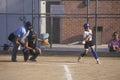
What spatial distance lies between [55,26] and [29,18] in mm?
5060

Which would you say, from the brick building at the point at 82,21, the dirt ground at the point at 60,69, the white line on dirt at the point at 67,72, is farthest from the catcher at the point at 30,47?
the brick building at the point at 82,21

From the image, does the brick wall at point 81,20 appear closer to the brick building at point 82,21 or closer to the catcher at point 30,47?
the brick building at point 82,21

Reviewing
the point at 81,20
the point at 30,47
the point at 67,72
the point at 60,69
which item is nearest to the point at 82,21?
the point at 81,20

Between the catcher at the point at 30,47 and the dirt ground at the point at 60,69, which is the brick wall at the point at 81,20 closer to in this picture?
the dirt ground at the point at 60,69

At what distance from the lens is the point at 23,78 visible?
43.2 ft

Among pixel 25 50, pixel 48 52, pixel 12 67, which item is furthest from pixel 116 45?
pixel 12 67

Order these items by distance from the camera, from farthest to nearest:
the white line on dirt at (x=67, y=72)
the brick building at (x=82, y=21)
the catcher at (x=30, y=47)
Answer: the brick building at (x=82, y=21) < the catcher at (x=30, y=47) < the white line on dirt at (x=67, y=72)

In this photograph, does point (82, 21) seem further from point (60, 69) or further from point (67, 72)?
point (67, 72)

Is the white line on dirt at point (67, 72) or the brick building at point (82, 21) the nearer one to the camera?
the white line on dirt at point (67, 72)

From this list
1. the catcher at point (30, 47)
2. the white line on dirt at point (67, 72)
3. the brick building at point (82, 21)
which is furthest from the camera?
the brick building at point (82, 21)

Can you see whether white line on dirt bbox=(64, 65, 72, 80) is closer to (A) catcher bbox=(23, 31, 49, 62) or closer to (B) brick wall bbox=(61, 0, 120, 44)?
(A) catcher bbox=(23, 31, 49, 62)

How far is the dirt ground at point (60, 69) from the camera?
13.5 metres

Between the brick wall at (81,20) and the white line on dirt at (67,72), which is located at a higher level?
the brick wall at (81,20)

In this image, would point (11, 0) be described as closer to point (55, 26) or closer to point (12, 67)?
point (55, 26)
